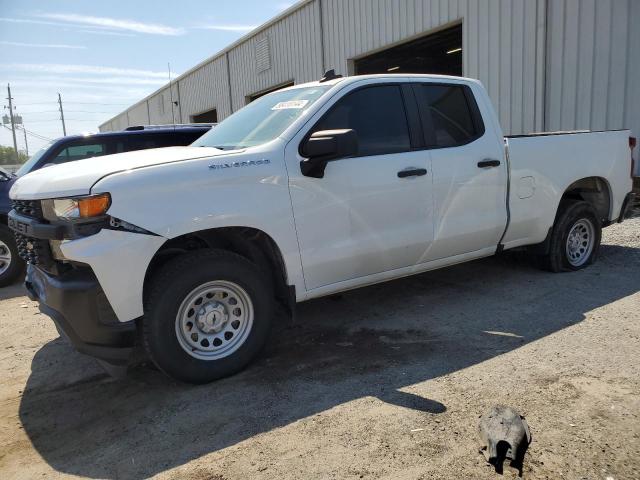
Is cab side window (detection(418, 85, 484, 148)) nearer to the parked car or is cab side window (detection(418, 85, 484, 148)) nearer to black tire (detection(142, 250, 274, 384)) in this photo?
black tire (detection(142, 250, 274, 384))

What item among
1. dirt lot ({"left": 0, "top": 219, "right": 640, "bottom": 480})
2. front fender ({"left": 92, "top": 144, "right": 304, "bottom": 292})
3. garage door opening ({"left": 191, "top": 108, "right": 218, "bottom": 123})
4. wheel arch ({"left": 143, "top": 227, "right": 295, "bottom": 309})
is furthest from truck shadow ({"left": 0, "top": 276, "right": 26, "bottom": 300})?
garage door opening ({"left": 191, "top": 108, "right": 218, "bottom": 123})

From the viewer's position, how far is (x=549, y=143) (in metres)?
5.27

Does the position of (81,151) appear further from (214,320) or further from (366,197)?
(366,197)

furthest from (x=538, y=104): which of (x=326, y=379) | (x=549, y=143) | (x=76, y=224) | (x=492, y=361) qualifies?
(x=76, y=224)

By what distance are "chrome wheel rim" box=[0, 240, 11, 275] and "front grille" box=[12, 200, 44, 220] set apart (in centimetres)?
372

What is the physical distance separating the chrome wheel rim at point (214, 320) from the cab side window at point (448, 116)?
83.3 inches

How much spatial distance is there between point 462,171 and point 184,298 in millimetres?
2635

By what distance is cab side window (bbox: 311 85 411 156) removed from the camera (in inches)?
159

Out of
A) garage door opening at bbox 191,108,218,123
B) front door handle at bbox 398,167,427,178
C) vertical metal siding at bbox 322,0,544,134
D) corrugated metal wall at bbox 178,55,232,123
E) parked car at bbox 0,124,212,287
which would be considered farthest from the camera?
garage door opening at bbox 191,108,218,123

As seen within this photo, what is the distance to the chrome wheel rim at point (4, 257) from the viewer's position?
22.7 feet

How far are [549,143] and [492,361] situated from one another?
269 cm

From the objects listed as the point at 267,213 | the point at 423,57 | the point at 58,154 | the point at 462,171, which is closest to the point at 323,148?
the point at 267,213

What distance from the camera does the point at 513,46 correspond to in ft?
33.8

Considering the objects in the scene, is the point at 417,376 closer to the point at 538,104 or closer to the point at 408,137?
the point at 408,137
